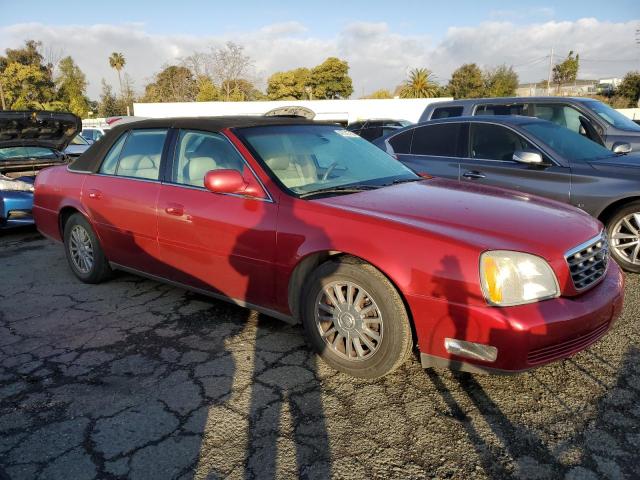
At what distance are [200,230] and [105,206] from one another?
4.26ft

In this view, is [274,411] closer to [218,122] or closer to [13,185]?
[218,122]

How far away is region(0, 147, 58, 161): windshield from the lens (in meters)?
7.57

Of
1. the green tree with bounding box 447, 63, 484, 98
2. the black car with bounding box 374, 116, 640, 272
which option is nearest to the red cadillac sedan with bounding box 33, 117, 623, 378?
the black car with bounding box 374, 116, 640, 272

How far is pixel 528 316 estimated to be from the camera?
2.42 meters

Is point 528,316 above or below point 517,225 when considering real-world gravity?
below

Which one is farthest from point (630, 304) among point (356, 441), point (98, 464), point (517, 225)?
point (98, 464)

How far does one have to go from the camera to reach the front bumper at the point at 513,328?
2.42 metres

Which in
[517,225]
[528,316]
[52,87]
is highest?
[52,87]

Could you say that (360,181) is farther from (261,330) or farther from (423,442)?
(423,442)

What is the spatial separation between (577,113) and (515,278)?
226 inches

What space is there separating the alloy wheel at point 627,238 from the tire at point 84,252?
4.81 m

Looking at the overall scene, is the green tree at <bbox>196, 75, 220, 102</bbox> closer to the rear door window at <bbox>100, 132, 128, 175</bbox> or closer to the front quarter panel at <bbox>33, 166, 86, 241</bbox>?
the front quarter panel at <bbox>33, 166, 86, 241</bbox>

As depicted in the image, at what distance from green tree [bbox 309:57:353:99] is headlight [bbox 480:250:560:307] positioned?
57694 millimetres

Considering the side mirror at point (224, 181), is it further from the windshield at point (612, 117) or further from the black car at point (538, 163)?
the windshield at point (612, 117)
